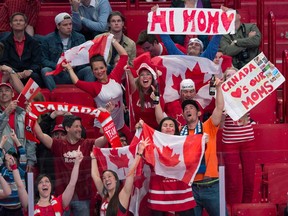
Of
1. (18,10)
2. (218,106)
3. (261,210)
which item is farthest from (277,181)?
(18,10)

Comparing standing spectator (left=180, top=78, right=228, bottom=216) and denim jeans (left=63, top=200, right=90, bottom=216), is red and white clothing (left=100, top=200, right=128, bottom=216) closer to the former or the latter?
denim jeans (left=63, top=200, right=90, bottom=216)

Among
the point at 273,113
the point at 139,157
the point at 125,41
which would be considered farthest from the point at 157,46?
the point at 139,157

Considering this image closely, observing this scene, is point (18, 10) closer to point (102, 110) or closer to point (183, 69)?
point (183, 69)

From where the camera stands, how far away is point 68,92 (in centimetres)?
1892

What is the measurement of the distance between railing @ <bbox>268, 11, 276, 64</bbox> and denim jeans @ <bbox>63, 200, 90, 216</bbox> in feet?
13.1

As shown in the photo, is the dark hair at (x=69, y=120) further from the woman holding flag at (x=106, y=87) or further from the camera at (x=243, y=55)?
the camera at (x=243, y=55)

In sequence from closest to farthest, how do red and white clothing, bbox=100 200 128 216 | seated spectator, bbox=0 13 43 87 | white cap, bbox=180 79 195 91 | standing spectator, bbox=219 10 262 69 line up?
1. red and white clothing, bbox=100 200 128 216
2. white cap, bbox=180 79 195 91
3. seated spectator, bbox=0 13 43 87
4. standing spectator, bbox=219 10 262 69

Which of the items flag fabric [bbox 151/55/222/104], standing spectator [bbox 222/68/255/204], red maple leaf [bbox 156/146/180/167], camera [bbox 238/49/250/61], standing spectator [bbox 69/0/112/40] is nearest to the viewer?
red maple leaf [bbox 156/146/180/167]

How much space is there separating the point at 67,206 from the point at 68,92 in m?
3.05

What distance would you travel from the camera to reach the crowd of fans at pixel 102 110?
52.9ft

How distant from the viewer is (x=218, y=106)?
55.0 feet

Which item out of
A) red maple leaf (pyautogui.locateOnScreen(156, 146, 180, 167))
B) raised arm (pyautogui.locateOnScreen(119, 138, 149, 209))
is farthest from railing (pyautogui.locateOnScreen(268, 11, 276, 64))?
raised arm (pyautogui.locateOnScreen(119, 138, 149, 209))

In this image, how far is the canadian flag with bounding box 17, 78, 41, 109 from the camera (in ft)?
57.8

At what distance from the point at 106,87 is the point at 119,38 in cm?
135
